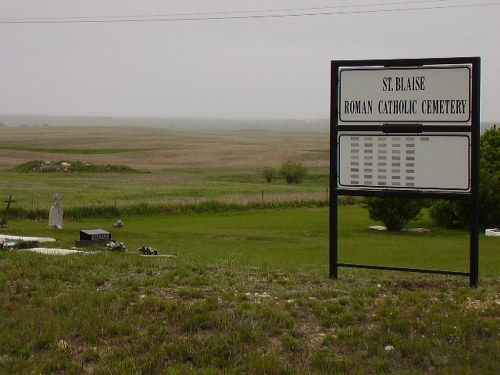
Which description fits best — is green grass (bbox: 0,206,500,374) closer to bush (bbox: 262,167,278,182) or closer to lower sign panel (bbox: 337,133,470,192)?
lower sign panel (bbox: 337,133,470,192)

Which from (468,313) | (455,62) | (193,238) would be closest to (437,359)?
(468,313)

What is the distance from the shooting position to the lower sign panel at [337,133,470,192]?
36.9ft

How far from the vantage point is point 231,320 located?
903cm

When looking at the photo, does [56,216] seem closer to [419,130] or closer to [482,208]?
[482,208]

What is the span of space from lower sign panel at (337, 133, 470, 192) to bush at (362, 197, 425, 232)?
1984 cm

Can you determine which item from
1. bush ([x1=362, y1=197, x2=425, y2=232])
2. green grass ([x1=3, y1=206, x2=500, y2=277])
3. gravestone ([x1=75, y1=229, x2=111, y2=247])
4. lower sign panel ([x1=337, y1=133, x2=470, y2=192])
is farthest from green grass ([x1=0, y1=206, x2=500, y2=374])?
bush ([x1=362, y1=197, x2=425, y2=232])

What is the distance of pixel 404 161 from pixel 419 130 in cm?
56

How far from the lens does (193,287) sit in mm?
10922

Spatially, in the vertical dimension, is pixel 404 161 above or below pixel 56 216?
above

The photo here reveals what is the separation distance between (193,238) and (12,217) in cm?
1139

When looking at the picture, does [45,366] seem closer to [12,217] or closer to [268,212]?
[12,217]

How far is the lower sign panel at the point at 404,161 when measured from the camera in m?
11.3

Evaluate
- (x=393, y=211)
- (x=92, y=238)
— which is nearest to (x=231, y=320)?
(x=92, y=238)

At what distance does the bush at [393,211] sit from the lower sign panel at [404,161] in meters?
19.8
